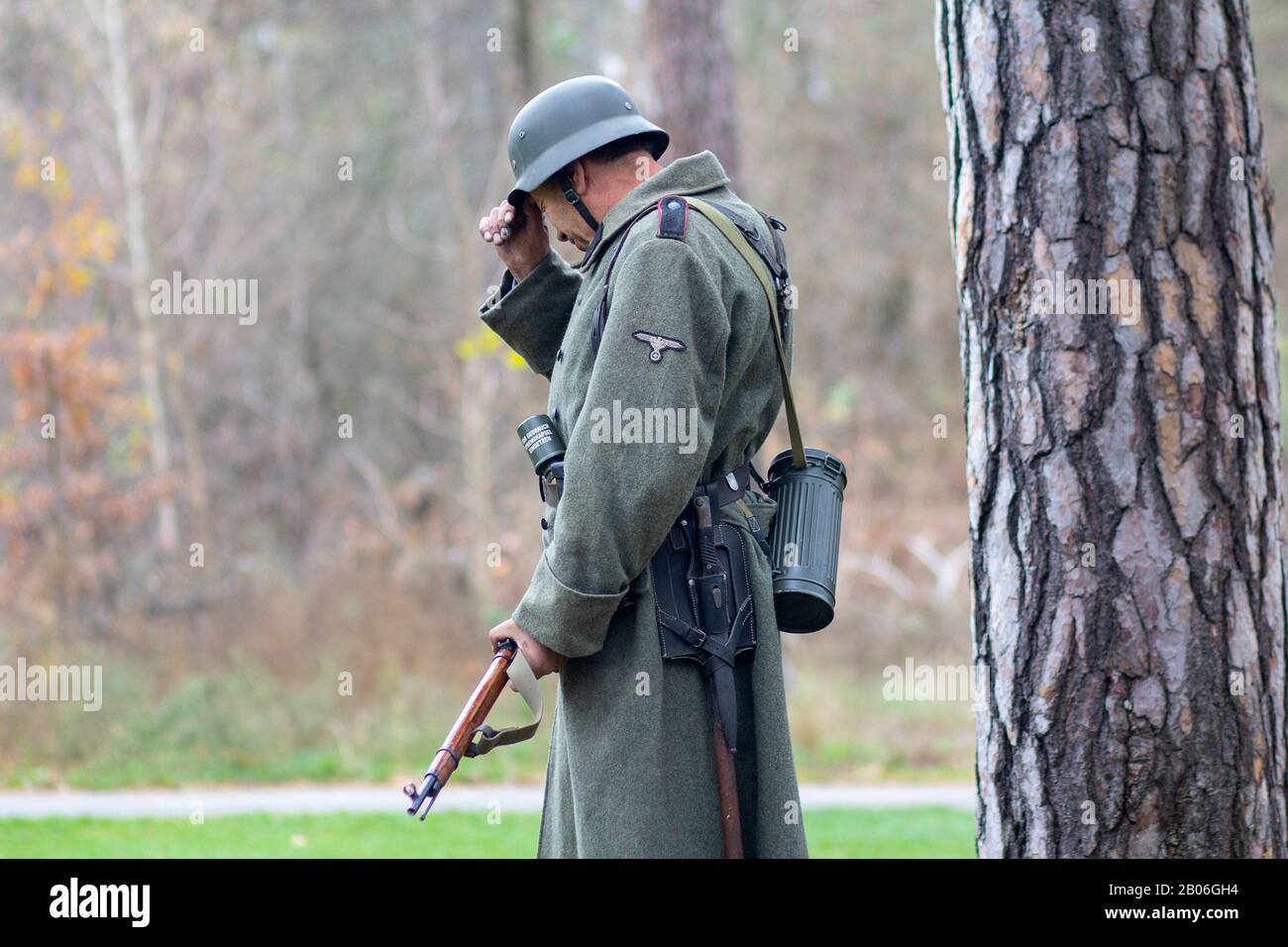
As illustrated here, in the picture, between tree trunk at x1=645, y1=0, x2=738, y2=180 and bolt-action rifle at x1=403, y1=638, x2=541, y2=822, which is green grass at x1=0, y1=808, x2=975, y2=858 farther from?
tree trunk at x1=645, y1=0, x2=738, y2=180

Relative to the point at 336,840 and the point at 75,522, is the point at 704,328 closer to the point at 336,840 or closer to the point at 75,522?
the point at 336,840

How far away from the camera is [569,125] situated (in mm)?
2785

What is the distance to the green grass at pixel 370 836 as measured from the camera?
602cm

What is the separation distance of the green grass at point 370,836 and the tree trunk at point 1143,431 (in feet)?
10.5

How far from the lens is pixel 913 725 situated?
919 cm

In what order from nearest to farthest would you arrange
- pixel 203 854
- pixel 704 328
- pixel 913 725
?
1. pixel 704 328
2. pixel 203 854
3. pixel 913 725

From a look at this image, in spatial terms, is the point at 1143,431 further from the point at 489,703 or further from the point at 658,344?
the point at 489,703

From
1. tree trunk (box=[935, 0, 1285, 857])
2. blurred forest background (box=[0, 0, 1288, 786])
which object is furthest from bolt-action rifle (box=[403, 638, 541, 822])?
blurred forest background (box=[0, 0, 1288, 786])

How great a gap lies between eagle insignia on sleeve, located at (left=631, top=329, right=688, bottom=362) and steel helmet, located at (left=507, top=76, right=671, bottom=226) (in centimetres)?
48

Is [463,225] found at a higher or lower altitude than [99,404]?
higher

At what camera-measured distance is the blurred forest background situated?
9.02 m

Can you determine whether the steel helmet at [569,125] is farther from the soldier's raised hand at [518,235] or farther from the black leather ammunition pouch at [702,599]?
the black leather ammunition pouch at [702,599]

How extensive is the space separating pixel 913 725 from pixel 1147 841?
6626 millimetres
